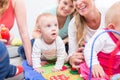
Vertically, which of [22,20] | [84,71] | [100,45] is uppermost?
[22,20]

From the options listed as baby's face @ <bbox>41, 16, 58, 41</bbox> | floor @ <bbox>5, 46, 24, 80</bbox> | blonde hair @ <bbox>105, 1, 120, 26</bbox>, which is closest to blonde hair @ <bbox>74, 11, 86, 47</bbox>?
baby's face @ <bbox>41, 16, 58, 41</bbox>

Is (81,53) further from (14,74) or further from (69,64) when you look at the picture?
(14,74)

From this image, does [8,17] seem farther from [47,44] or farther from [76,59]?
[76,59]

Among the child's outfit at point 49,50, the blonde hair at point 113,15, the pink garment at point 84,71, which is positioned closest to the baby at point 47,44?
the child's outfit at point 49,50

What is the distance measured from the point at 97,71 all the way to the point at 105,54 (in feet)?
0.31

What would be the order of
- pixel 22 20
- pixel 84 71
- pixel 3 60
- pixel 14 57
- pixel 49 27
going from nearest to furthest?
pixel 3 60
pixel 84 71
pixel 49 27
pixel 22 20
pixel 14 57

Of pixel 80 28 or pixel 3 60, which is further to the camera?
pixel 80 28

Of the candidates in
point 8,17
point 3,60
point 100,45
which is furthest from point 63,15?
point 3,60

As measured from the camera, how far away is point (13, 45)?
1.58m

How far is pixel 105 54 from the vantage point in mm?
1076

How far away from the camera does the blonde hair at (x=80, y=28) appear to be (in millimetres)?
1269

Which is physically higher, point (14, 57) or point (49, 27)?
point (49, 27)

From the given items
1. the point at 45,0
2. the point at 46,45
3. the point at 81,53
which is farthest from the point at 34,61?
the point at 45,0

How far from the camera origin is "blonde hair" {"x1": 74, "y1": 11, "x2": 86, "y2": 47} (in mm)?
1269
